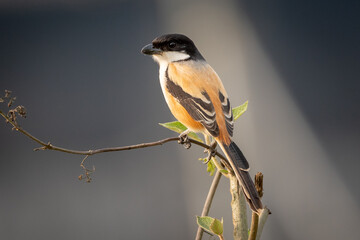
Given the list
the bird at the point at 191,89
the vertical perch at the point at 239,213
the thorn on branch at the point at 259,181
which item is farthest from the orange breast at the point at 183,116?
the thorn on branch at the point at 259,181

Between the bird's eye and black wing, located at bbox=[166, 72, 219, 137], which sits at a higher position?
the bird's eye

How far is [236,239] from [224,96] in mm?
272

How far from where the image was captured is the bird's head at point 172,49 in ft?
2.31

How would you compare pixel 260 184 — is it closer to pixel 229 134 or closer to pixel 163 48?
pixel 229 134

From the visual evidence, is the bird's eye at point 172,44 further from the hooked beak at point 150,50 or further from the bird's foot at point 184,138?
the bird's foot at point 184,138

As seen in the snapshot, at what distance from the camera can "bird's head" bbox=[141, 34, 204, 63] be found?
0.70 metres

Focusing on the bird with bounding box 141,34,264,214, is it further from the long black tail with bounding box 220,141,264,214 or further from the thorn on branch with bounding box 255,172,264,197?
the thorn on branch with bounding box 255,172,264,197

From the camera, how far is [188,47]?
737 mm

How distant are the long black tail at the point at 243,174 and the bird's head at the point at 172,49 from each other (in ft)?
0.73

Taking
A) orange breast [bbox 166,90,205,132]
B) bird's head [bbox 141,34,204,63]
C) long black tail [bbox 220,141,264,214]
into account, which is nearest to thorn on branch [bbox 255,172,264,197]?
long black tail [bbox 220,141,264,214]

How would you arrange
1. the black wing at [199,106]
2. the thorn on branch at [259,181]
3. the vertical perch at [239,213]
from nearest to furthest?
the thorn on branch at [259,181] → the vertical perch at [239,213] → the black wing at [199,106]

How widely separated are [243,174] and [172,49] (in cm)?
31

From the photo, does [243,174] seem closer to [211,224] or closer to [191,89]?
[211,224]

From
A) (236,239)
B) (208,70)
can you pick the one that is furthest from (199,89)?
(236,239)
